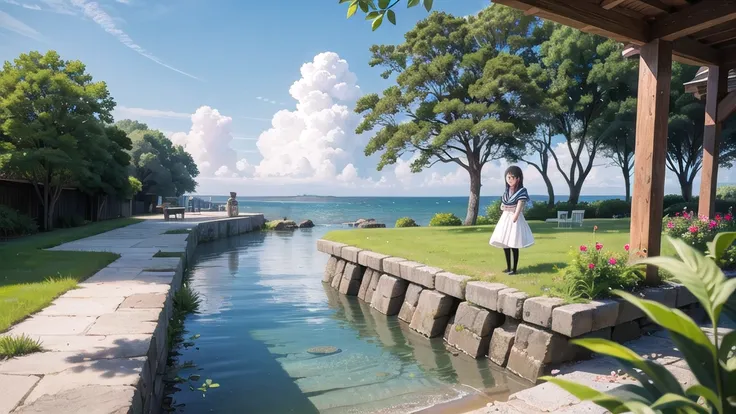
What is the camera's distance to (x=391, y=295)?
8.37 meters

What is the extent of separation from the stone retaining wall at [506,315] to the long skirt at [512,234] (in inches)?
34.6

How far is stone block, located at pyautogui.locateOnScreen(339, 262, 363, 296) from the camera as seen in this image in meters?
10.0

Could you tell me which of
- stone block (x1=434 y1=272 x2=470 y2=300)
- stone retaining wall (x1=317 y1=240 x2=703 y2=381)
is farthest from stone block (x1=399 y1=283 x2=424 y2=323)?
stone block (x1=434 y1=272 x2=470 y2=300)

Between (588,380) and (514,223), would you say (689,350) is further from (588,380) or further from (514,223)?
(514,223)

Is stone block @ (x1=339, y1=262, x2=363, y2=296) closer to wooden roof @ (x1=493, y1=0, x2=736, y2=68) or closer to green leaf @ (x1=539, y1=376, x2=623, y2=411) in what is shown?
wooden roof @ (x1=493, y1=0, x2=736, y2=68)

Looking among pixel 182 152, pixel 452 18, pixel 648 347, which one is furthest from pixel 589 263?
pixel 182 152

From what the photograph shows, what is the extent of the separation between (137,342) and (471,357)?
400 centimetres

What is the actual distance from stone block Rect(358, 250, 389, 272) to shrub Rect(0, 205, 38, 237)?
10906mm

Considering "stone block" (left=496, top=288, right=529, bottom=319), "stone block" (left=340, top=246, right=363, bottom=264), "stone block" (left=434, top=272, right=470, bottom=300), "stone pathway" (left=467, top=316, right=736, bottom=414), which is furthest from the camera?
"stone block" (left=340, top=246, right=363, bottom=264)

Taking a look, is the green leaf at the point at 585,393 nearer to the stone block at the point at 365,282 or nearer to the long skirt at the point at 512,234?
the long skirt at the point at 512,234

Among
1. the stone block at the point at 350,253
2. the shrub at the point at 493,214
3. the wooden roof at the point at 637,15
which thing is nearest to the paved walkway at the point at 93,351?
the stone block at the point at 350,253

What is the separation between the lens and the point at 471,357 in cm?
607

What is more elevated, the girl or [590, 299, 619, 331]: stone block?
the girl

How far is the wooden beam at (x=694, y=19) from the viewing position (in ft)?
16.6
